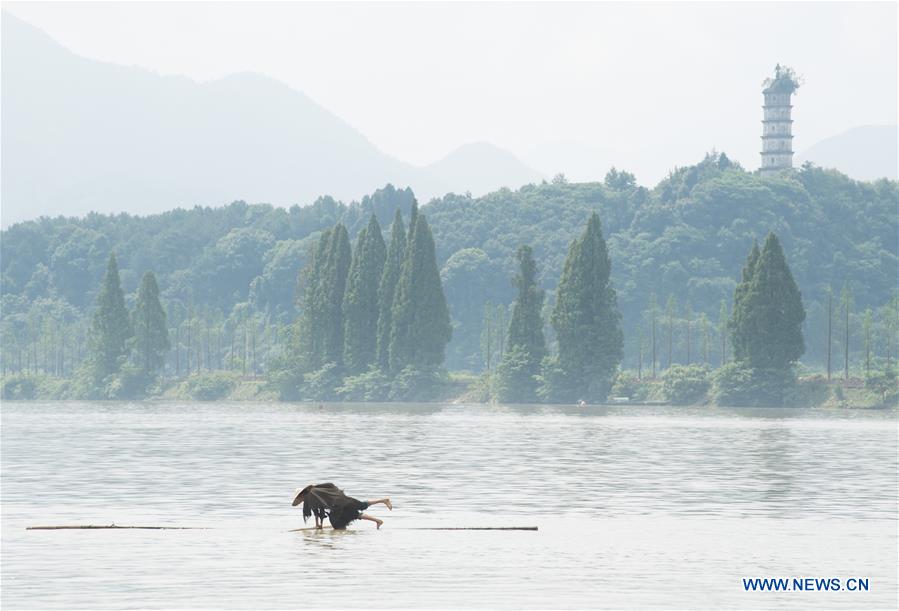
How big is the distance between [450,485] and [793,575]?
66.5ft

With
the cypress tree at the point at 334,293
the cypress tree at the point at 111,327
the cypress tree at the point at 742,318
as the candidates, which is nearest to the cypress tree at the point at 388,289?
the cypress tree at the point at 334,293

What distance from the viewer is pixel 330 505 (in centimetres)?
3197

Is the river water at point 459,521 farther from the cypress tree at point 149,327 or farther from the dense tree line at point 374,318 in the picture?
the cypress tree at point 149,327

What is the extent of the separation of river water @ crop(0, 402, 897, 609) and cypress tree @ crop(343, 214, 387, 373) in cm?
7770

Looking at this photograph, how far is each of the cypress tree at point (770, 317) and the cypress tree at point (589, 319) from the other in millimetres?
13452

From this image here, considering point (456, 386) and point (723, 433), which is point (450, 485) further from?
point (456, 386)

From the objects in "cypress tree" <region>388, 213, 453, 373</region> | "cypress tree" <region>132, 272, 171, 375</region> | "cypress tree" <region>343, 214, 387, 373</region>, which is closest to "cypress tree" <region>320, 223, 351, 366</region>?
"cypress tree" <region>343, 214, 387, 373</region>

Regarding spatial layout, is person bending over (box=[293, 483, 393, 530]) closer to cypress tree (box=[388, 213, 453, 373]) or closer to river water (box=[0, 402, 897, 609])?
river water (box=[0, 402, 897, 609])

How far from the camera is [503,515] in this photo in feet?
121

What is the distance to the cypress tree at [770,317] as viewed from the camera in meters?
128

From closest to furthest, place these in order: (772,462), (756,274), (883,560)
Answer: (883,560) < (772,462) < (756,274)

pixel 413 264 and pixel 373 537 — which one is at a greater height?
pixel 413 264

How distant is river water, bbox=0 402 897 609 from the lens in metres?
24.6

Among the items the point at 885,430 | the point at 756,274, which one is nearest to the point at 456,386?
the point at 756,274
